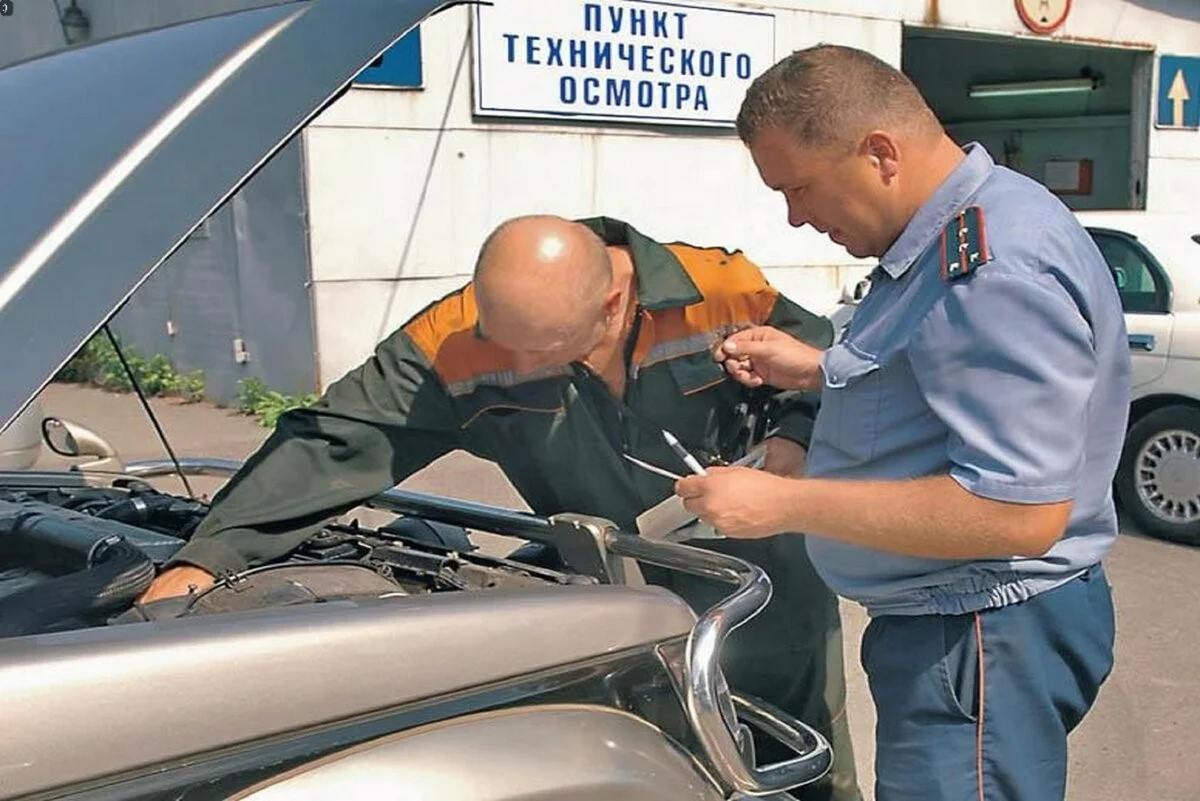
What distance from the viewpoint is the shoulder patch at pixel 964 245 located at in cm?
189

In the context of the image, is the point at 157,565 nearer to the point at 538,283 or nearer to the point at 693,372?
the point at 538,283

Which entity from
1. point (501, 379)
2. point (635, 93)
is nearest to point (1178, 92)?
point (635, 93)

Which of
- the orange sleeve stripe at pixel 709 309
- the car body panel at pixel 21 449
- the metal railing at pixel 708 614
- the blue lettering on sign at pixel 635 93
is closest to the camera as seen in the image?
the metal railing at pixel 708 614

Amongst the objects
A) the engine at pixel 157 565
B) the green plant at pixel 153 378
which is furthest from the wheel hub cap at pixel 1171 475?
the green plant at pixel 153 378

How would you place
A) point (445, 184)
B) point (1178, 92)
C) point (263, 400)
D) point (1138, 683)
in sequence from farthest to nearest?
point (1178, 92)
point (263, 400)
point (445, 184)
point (1138, 683)

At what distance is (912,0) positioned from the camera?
477 inches

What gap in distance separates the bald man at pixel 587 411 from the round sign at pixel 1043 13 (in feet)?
37.2

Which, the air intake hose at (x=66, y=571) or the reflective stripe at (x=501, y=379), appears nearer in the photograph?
the air intake hose at (x=66, y=571)

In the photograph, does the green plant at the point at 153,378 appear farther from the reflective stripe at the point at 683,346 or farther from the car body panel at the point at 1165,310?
the reflective stripe at the point at 683,346

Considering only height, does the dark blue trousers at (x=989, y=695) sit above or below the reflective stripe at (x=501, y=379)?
below

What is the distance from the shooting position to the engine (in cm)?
194

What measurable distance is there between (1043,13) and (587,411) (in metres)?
12.1

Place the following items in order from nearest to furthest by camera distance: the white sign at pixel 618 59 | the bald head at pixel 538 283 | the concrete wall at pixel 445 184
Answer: the bald head at pixel 538 283
the concrete wall at pixel 445 184
the white sign at pixel 618 59

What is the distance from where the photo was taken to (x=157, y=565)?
224cm
